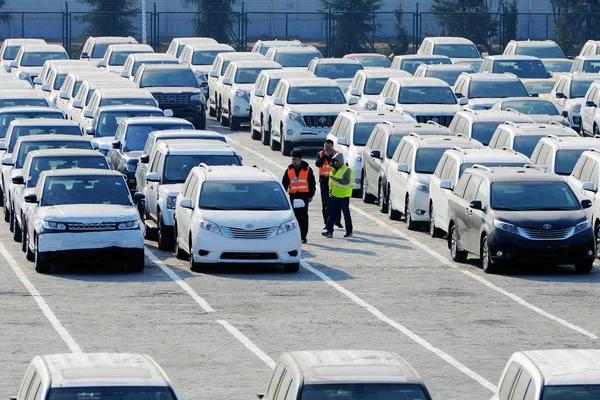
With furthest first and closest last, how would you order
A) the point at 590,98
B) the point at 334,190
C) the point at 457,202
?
the point at 590,98 < the point at 334,190 < the point at 457,202

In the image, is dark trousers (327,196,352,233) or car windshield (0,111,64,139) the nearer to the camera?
dark trousers (327,196,352,233)

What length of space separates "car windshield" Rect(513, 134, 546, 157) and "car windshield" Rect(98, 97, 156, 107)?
9.96 m

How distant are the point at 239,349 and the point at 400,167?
1217cm

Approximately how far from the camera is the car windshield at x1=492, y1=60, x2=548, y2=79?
5016cm

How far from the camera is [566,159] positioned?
29500 mm

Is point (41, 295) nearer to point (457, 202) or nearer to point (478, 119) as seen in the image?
point (457, 202)

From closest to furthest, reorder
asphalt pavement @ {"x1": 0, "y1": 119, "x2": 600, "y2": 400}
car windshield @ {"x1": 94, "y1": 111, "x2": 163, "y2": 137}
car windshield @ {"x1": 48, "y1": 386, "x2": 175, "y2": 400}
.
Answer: car windshield @ {"x1": 48, "y1": 386, "x2": 175, "y2": 400}, asphalt pavement @ {"x1": 0, "y1": 119, "x2": 600, "y2": 400}, car windshield @ {"x1": 94, "y1": 111, "x2": 163, "y2": 137}

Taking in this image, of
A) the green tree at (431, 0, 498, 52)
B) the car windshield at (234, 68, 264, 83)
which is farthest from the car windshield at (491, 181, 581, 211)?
the green tree at (431, 0, 498, 52)

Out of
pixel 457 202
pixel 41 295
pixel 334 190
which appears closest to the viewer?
pixel 41 295

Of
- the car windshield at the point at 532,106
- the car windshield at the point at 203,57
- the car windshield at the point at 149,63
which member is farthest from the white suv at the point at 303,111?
the car windshield at the point at 203,57

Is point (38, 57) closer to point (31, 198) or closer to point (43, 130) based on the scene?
point (43, 130)

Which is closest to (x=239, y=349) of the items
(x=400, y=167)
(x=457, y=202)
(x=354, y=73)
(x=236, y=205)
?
(x=236, y=205)

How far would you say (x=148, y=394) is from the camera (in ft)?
35.9

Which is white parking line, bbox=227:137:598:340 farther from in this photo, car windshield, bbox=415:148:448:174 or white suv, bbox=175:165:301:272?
white suv, bbox=175:165:301:272
